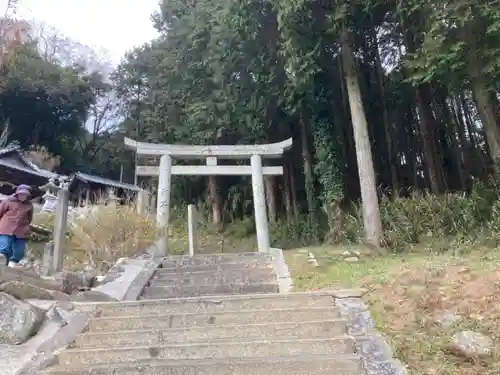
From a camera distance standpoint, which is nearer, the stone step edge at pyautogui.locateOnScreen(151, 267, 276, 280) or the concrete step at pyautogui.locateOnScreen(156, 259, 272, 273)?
the stone step edge at pyautogui.locateOnScreen(151, 267, 276, 280)

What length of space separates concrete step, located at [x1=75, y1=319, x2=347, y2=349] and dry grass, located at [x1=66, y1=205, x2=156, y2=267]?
3866mm

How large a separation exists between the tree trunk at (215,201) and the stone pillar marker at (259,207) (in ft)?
26.6

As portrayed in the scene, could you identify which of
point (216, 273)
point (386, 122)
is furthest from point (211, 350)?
point (386, 122)

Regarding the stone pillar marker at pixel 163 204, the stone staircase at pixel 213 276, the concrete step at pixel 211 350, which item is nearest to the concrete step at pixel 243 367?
the concrete step at pixel 211 350

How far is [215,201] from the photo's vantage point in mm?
19531

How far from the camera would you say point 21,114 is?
24.5 m

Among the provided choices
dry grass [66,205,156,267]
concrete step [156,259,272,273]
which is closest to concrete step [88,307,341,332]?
concrete step [156,259,272,273]

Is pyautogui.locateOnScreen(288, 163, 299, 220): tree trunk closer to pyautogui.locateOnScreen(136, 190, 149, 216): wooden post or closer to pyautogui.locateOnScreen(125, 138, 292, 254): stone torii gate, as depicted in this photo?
pyautogui.locateOnScreen(125, 138, 292, 254): stone torii gate

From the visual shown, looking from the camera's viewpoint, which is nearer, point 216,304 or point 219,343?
point 219,343

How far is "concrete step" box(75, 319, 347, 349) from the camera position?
155 inches

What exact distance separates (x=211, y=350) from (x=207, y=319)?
667mm

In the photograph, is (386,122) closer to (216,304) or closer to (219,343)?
(216,304)

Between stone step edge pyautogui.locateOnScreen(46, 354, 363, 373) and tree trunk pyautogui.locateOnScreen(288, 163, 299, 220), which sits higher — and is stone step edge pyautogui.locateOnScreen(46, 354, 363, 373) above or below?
below

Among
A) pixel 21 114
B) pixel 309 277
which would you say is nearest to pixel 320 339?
pixel 309 277
